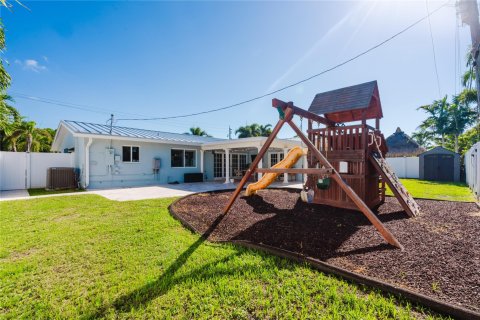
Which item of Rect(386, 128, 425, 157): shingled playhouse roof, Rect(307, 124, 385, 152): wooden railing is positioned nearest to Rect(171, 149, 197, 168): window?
Rect(307, 124, 385, 152): wooden railing

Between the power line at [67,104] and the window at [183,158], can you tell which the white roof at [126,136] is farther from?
the power line at [67,104]

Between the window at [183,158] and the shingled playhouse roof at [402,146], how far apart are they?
21.8 meters

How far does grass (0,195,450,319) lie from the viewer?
1.87 meters

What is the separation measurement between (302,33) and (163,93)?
1397 centimetres

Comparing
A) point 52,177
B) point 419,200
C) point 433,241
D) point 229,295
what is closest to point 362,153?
point 433,241

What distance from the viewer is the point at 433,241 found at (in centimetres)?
337

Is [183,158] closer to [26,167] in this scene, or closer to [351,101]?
[26,167]

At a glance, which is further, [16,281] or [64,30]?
[64,30]

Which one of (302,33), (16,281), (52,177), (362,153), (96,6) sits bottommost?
(16,281)

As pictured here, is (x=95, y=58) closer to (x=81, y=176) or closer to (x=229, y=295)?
(x=81, y=176)

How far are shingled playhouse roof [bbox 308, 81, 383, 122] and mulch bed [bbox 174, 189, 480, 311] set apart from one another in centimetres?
298

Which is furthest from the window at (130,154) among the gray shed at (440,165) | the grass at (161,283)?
the gray shed at (440,165)

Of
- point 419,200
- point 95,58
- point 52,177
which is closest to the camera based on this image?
point 419,200

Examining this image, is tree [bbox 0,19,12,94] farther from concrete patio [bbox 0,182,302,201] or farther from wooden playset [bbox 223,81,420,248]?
wooden playset [bbox 223,81,420,248]
